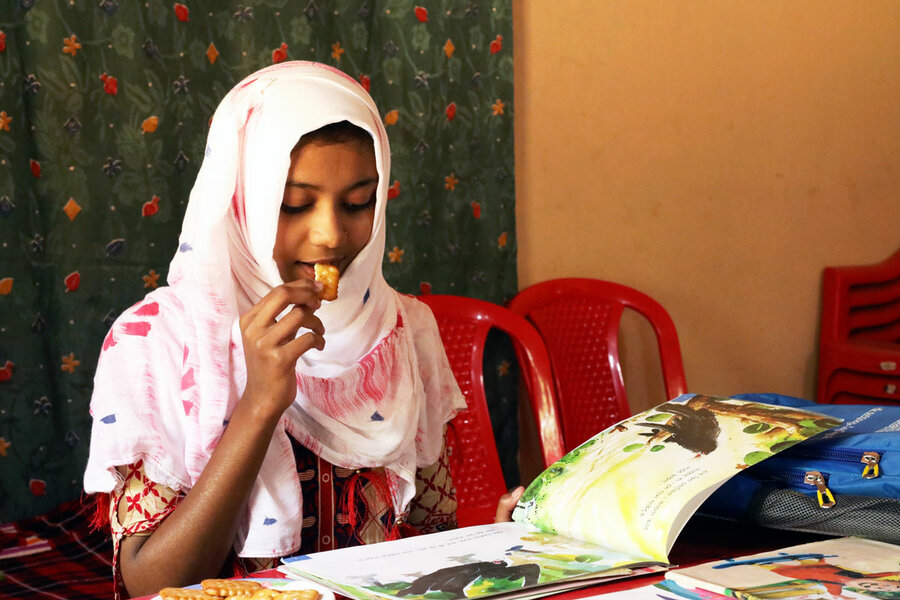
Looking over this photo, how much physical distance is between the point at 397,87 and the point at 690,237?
1066 mm

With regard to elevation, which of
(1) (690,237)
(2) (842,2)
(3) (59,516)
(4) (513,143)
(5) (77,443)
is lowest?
(3) (59,516)

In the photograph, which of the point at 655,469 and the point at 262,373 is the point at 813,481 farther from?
the point at 262,373

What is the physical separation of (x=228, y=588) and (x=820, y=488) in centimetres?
55

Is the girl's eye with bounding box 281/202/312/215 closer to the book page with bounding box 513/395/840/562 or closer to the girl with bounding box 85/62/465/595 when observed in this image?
the girl with bounding box 85/62/465/595

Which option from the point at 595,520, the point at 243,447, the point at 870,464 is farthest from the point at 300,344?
the point at 870,464

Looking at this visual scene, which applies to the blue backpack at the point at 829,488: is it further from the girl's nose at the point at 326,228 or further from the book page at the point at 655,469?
the girl's nose at the point at 326,228

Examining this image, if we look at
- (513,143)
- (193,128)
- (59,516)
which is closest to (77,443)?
(59,516)

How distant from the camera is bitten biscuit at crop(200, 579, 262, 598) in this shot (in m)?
0.72

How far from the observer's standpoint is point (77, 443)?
1830 millimetres

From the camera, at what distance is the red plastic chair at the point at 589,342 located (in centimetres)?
242

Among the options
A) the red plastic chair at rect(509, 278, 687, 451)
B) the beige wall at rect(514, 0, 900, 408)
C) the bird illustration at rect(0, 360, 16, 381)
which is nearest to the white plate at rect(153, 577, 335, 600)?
the bird illustration at rect(0, 360, 16, 381)

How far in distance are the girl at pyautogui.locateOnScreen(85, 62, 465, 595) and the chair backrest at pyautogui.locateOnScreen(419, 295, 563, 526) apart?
Answer: 0.89m

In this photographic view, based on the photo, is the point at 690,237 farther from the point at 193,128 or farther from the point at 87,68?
the point at 87,68

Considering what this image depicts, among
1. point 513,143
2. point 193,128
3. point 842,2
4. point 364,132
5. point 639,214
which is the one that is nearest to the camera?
point 364,132
